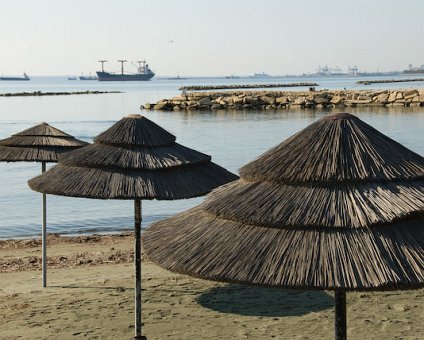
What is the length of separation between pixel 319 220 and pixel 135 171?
4145mm

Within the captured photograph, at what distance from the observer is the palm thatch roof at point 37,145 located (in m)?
11.9

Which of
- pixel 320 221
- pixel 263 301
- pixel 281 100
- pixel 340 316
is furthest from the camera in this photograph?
pixel 281 100

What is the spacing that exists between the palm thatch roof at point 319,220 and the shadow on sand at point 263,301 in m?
5.08

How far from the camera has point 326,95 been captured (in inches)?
3002

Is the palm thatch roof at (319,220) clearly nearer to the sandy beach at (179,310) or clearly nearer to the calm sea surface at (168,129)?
the sandy beach at (179,310)

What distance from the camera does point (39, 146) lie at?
12.0 m

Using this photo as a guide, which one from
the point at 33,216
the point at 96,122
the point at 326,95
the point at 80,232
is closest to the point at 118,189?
the point at 80,232

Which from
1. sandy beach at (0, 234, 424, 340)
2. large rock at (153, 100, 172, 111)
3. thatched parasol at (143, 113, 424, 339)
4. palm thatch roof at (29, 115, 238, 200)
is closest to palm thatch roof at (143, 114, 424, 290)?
thatched parasol at (143, 113, 424, 339)

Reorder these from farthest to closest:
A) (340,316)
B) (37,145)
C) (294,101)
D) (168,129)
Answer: (294,101), (168,129), (37,145), (340,316)

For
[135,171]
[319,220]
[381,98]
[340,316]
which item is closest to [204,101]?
[381,98]

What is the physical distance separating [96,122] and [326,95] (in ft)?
82.0

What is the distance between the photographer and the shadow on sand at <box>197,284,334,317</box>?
10.8m

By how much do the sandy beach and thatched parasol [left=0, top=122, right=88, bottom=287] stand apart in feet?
3.25

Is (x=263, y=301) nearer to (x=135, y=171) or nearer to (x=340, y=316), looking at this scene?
(x=135, y=171)
